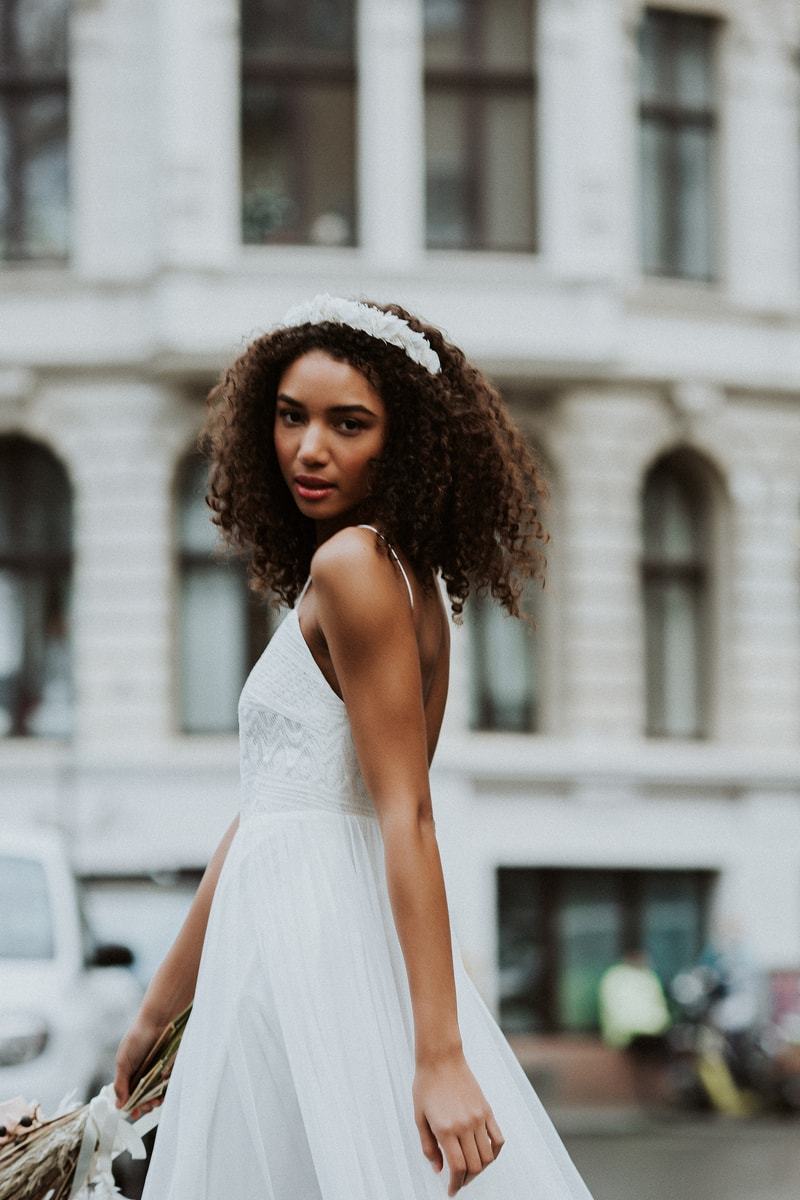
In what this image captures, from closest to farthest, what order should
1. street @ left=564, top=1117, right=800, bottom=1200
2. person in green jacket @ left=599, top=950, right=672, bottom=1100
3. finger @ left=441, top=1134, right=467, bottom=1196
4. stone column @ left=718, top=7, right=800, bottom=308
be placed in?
finger @ left=441, top=1134, right=467, bottom=1196 → street @ left=564, top=1117, right=800, bottom=1200 → person in green jacket @ left=599, top=950, right=672, bottom=1100 → stone column @ left=718, top=7, right=800, bottom=308

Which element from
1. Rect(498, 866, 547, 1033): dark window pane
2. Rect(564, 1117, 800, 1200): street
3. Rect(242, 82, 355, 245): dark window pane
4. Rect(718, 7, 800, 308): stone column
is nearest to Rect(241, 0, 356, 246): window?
Rect(242, 82, 355, 245): dark window pane

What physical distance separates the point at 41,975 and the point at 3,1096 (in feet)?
2.70

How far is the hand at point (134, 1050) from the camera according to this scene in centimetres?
325

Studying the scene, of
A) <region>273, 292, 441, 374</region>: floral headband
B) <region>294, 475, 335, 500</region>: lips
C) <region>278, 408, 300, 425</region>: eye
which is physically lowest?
<region>294, 475, 335, 500</region>: lips

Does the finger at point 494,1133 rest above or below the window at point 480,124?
below

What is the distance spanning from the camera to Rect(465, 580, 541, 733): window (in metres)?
22.2

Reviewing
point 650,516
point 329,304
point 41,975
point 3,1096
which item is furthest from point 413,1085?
point 650,516

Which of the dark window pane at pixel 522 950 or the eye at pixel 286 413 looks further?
the dark window pane at pixel 522 950

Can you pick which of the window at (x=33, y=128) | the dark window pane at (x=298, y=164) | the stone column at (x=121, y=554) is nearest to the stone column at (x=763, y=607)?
the dark window pane at (x=298, y=164)

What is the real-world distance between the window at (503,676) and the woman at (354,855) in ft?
62.2

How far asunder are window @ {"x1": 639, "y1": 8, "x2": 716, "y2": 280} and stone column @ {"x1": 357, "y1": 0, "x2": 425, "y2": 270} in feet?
8.00

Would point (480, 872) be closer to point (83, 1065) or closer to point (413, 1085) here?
point (83, 1065)

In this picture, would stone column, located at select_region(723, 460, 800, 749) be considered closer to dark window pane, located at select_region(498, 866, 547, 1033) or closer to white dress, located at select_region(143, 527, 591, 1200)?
dark window pane, located at select_region(498, 866, 547, 1033)

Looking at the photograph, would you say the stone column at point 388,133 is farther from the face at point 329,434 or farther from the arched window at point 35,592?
the face at point 329,434
